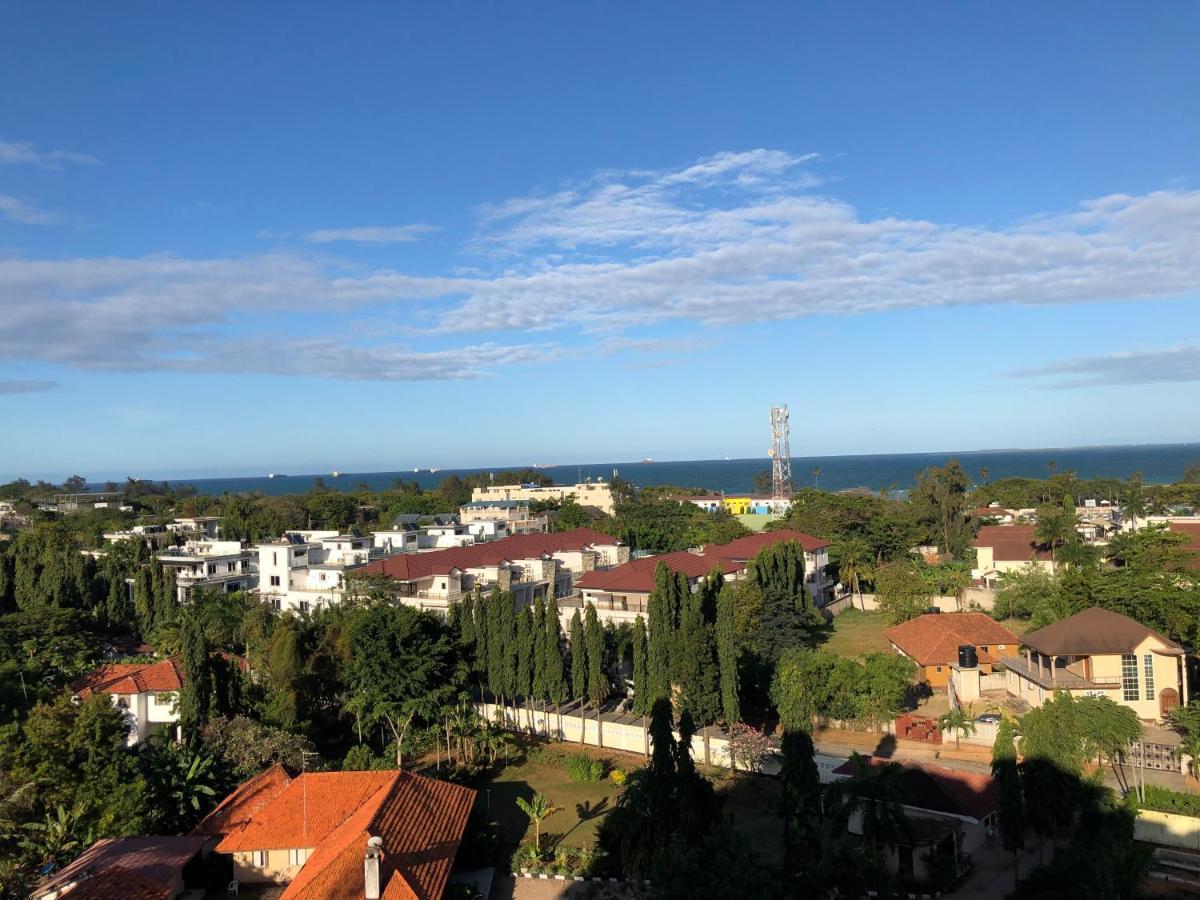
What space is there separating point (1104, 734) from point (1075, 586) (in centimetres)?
1439

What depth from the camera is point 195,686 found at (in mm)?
25375

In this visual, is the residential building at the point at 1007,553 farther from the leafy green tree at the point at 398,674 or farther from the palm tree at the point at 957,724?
the leafy green tree at the point at 398,674

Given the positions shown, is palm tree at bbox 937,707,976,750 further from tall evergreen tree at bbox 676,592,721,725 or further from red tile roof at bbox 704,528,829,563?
red tile roof at bbox 704,528,829,563

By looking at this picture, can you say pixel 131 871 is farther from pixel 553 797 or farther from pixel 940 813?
pixel 940 813

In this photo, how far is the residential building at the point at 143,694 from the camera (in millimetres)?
26641

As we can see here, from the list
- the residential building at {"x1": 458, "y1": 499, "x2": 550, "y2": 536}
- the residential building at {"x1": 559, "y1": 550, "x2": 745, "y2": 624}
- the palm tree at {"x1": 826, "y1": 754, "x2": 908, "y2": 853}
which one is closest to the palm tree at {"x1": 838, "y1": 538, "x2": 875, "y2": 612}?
the residential building at {"x1": 559, "y1": 550, "x2": 745, "y2": 624}

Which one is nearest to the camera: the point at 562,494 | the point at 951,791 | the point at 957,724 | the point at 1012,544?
the point at 951,791

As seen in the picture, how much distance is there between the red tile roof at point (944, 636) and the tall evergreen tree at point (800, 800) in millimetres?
16448

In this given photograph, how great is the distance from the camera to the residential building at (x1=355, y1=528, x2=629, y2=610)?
39094 mm

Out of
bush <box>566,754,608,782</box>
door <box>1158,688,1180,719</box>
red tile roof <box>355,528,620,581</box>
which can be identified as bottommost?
bush <box>566,754,608,782</box>

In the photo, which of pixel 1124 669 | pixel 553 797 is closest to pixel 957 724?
pixel 1124 669

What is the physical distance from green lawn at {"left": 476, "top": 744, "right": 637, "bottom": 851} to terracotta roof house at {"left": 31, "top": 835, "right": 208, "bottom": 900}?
7010 mm

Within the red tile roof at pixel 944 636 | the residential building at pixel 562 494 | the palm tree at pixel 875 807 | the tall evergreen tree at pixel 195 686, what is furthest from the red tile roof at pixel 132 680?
the residential building at pixel 562 494

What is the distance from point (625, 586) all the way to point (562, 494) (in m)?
69.9
